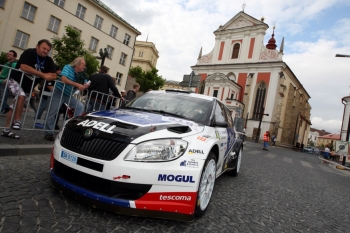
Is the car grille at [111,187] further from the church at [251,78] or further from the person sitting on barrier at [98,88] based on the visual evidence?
the church at [251,78]

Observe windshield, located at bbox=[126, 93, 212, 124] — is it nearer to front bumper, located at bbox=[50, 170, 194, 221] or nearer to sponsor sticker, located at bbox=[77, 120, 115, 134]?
sponsor sticker, located at bbox=[77, 120, 115, 134]

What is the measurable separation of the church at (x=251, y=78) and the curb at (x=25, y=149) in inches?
1207

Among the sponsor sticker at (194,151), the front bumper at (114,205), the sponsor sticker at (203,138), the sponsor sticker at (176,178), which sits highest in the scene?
the sponsor sticker at (203,138)

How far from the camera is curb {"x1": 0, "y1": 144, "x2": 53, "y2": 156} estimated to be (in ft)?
11.5

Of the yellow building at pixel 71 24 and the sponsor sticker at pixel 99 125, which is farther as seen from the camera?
the yellow building at pixel 71 24

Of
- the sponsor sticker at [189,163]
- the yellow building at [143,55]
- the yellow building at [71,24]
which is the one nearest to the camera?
the sponsor sticker at [189,163]

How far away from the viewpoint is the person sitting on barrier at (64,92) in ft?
15.3

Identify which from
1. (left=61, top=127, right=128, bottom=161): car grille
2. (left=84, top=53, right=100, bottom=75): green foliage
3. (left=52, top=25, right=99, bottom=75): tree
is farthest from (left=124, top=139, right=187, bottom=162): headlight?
(left=84, top=53, right=100, bottom=75): green foliage

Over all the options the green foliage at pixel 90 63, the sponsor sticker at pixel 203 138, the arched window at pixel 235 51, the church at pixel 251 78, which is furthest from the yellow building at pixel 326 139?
the sponsor sticker at pixel 203 138

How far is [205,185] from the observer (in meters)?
2.52

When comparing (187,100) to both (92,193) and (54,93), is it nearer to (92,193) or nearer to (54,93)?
(92,193)

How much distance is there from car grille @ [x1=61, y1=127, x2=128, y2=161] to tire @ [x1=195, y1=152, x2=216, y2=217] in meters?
0.90

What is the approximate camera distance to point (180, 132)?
2348 millimetres

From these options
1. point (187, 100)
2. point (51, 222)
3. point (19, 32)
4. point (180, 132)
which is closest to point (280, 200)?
point (187, 100)
